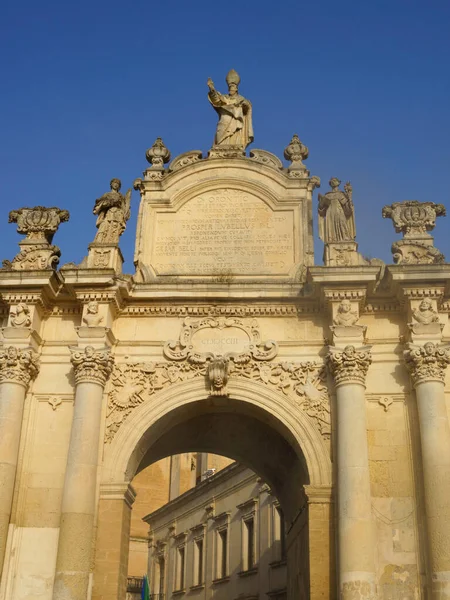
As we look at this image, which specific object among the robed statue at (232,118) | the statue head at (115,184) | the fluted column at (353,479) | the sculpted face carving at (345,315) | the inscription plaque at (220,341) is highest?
the robed statue at (232,118)

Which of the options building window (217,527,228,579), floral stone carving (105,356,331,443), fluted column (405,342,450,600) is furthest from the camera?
building window (217,527,228,579)

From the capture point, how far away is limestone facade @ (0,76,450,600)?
12258 millimetres

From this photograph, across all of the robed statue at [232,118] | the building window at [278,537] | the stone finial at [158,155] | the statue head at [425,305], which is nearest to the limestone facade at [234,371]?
the statue head at [425,305]

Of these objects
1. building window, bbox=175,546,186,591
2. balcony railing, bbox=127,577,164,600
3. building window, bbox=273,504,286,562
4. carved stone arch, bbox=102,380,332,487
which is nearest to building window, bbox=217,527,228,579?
building window, bbox=175,546,186,591

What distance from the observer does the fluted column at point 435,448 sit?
1174 centimetres

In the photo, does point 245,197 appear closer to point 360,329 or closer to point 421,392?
point 360,329

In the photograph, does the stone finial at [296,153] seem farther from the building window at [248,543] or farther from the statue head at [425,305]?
the building window at [248,543]

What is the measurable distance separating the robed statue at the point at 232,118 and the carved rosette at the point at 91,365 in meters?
5.51

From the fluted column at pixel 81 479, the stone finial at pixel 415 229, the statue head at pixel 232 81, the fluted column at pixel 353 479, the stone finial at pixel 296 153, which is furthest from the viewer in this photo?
the statue head at pixel 232 81

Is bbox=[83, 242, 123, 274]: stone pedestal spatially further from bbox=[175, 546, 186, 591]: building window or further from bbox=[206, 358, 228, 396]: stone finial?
bbox=[175, 546, 186, 591]: building window

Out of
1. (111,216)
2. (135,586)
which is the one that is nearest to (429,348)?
(111,216)

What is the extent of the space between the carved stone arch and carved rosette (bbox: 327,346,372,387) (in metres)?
0.93

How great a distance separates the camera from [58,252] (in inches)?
579

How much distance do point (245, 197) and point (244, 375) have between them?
12.6ft
